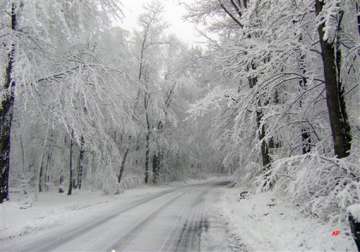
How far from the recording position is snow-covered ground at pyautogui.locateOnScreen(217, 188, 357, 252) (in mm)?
5219

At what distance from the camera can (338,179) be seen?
4.51 meters

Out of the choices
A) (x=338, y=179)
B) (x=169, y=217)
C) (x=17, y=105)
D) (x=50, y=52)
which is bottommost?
(x=169, y=217)

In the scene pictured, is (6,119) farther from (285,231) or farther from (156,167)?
(156,167)

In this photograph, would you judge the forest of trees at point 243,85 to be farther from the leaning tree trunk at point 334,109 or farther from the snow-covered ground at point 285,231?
the snow-covered ground at point 285,231

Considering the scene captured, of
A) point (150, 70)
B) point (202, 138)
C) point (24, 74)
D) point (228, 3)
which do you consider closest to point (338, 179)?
point (24, 74)

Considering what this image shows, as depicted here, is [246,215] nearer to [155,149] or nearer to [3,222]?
[3,222]

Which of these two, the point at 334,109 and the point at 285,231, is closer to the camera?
the point at 334,109

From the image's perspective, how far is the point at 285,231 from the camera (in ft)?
20.9

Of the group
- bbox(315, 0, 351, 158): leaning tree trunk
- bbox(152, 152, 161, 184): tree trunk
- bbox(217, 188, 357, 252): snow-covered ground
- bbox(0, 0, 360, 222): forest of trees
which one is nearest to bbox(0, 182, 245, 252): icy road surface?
bbox(217, 188, 357, 252): snow-covered ground

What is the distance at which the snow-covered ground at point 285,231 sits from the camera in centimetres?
522

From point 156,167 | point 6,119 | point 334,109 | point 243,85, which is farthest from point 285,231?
point 156,167

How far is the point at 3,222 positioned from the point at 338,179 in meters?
8.99

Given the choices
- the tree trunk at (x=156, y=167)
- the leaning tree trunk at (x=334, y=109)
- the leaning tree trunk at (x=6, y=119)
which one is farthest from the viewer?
the tree trunk at (x=156, y=167)

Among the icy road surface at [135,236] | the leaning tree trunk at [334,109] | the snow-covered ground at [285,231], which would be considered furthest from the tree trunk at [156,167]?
the leaning tree trunk at [334,109]
